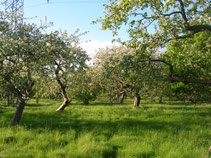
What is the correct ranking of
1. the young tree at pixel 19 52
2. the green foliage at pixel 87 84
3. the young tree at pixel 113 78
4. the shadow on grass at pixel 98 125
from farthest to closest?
the young tree at pixel 113 78 < the green foliage at pixel 87 84 < the shadow on grass at pixel 98 125 < the young tree at pixel 19 52

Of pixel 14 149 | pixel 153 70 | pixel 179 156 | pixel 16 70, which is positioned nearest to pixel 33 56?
pixel 16 70

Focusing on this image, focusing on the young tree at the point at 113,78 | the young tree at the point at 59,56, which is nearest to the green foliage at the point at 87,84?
the young tree at the point at 113,78

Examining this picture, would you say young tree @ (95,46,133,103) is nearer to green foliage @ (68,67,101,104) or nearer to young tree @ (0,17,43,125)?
green foliage @ (68,67,101,104)

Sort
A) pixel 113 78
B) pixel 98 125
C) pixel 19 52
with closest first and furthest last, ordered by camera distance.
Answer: pixel 19 52 → pixel 98 125 → pixel 113 78

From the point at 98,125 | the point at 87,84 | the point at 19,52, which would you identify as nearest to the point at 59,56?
the point at 19,52

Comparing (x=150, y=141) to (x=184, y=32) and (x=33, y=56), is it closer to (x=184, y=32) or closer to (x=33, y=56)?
(x=184, y=32)

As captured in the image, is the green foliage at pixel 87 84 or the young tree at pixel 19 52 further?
the green foliage at pixel 87 84

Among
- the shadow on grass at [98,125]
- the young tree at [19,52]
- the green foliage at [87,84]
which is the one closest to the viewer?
the young tree at [19,52]

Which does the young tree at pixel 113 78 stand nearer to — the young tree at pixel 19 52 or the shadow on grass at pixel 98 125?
the shadow on grass at pixel 98 125

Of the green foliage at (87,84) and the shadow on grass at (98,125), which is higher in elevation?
the green foliage at (87,84)

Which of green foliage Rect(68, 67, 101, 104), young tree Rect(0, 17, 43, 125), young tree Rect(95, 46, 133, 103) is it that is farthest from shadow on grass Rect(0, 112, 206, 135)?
green foliage Rect(68, 67, 101, 104)

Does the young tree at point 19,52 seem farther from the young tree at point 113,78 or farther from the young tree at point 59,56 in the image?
the young tree at point 113,78

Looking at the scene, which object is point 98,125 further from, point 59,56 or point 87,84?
point 87,84

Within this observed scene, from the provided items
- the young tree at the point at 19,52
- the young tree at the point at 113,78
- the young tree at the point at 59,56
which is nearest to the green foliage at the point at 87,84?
the young tree at the point at 113,78
